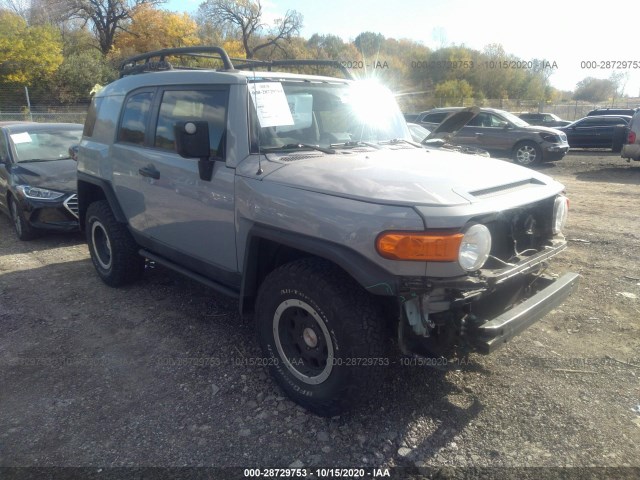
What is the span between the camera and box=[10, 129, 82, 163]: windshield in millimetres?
7273

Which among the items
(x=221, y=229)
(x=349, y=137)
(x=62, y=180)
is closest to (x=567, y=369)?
(x=349, y=137)

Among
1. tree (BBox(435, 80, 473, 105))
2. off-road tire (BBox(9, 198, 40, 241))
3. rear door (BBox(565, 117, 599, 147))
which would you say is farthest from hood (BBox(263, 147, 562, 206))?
tree (BBox(435, 80, 473, 105))

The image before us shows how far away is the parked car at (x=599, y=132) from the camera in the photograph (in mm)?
18328

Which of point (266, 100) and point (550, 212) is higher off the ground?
point (266, 100)

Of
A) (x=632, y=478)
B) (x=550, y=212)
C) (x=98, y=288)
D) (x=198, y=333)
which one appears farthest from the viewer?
(x=98, y=288)

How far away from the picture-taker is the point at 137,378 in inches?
135

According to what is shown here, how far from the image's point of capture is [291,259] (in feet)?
10.3

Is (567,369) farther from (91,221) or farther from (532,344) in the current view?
(91,221)

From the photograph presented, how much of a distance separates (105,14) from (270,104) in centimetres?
4650

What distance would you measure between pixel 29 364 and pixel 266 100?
2643 millimetres

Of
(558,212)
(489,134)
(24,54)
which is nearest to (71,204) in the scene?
(558,212)

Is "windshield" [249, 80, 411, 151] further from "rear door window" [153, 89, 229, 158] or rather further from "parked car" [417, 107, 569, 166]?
"parked car" [417, 107, 569, 166]

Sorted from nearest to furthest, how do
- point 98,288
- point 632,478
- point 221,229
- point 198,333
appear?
point 632,478
point 221,229
point 198,333
point 98,288

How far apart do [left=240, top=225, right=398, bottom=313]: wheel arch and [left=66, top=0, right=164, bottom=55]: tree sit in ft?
150
